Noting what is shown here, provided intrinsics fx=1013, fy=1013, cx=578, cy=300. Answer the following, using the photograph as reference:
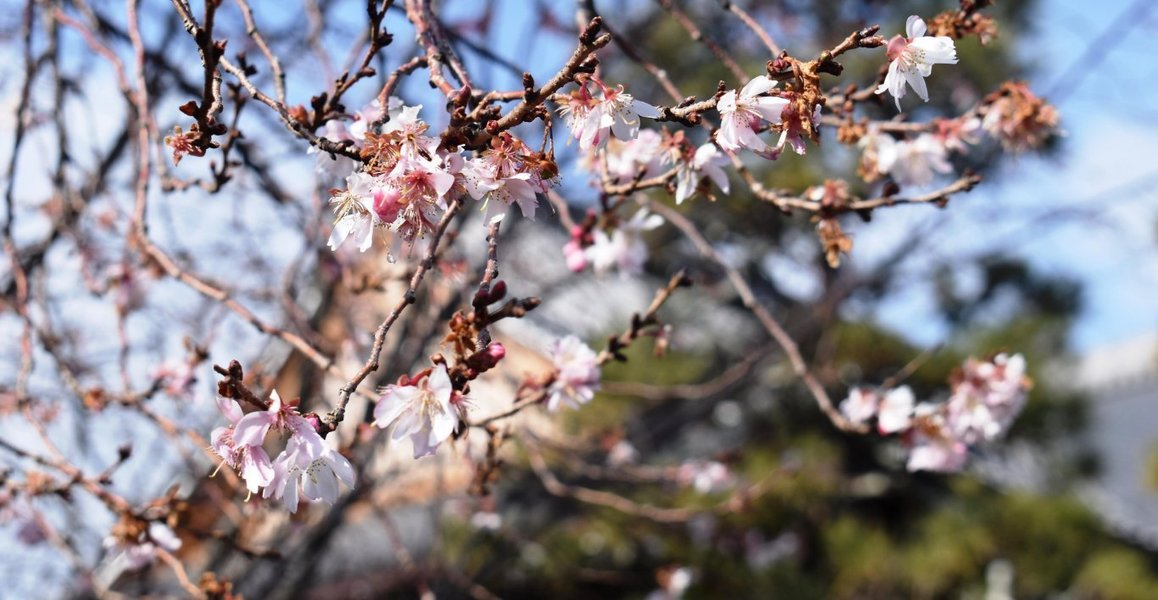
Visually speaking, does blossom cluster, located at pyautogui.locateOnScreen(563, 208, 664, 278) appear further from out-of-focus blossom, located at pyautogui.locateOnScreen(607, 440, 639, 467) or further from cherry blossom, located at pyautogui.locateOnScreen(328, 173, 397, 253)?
out-of-focus blossom, located at pyautogui.locateOnScreen(607, 440, 639, 467)

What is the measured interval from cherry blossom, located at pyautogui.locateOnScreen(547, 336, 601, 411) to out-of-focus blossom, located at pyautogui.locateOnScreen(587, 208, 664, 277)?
261 mm

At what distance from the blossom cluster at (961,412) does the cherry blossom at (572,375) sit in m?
0.64

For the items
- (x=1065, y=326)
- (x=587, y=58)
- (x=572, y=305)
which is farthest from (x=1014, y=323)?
(x=587, y=58)

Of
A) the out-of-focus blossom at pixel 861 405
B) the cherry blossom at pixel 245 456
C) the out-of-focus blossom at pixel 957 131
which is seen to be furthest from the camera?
the out-of-focus blossom at pixel 861 405

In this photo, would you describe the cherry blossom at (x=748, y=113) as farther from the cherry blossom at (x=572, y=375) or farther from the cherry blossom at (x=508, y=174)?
the cherry blossom at (x=572, y=375)

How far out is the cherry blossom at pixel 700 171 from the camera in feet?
4.05

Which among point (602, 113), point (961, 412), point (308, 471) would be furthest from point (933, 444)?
point (308, 471)

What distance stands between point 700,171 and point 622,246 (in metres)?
0.42

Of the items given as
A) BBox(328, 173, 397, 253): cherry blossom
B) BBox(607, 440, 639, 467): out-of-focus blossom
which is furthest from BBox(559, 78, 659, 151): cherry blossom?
BBox(607, 440, 639, 467): out-of-focus blossom

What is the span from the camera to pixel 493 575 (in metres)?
4.64

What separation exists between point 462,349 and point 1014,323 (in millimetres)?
6094

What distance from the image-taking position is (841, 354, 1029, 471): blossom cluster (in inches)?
69.9

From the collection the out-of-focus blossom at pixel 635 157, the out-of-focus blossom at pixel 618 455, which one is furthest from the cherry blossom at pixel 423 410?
the out-of-focus blossom at pixel 618 455

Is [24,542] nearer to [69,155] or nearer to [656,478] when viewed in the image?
[69,155]
